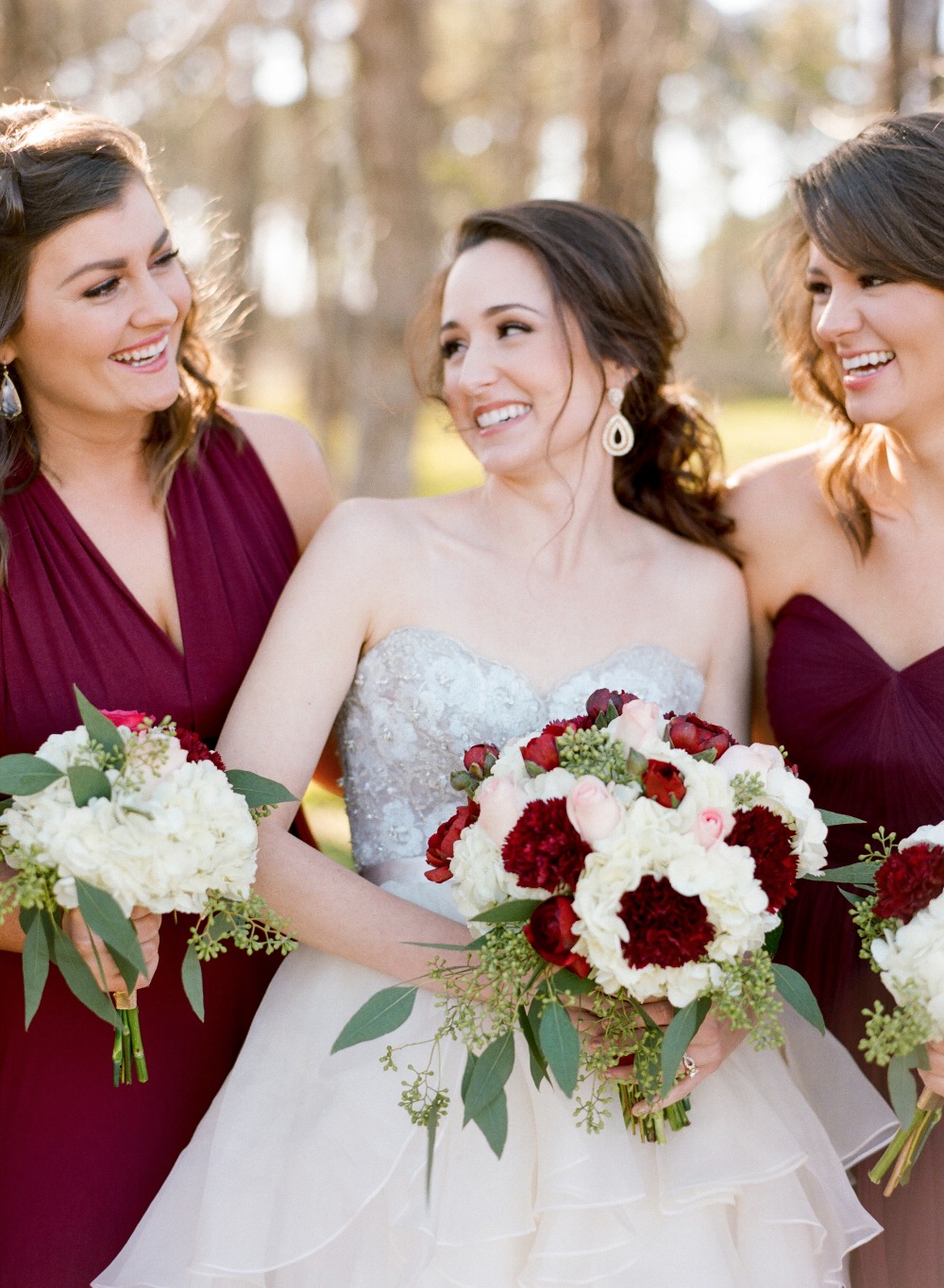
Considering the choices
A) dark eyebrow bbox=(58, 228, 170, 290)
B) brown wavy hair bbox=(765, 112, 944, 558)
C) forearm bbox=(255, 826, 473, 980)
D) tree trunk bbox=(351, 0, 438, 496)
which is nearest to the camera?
forearm bbox=(255, 826, 473, 980)

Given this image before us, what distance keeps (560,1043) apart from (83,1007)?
1362mm

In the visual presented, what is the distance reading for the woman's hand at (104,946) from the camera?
8.47 ft

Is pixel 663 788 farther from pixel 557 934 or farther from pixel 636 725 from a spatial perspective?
pixel 557 934

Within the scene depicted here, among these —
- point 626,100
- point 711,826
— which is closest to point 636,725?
point 711,826

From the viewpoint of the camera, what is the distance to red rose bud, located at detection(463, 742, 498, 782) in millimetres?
2820

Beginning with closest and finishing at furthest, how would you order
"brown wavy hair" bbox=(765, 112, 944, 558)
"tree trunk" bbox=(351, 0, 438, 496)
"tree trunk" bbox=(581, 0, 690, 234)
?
"brown wavy hair" bbox=(765, 112, 944, 558) → "tree trunk" bbox=(581, 0, 690, 234) → "tree trunk" bbox=(351, 0, 438, 496)

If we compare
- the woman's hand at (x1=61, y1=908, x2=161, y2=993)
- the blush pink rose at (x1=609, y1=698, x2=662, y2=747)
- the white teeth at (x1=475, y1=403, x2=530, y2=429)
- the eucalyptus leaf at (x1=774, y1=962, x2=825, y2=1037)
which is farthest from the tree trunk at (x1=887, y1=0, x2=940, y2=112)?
the woman's hand at (x1=61, y1=908, x2=161, y2=993)

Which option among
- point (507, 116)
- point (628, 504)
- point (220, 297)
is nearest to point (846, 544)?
point (628, 504)

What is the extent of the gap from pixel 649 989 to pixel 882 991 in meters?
1.16

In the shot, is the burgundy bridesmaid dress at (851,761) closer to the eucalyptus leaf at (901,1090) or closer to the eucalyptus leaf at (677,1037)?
the eucalyptus leaf at (901,1090)

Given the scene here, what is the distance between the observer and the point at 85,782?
2.50 meters

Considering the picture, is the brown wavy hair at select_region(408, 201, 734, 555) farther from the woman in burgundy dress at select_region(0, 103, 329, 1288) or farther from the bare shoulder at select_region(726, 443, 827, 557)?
the woman in burgundy dress at select_region(0, 103, 329, 1288)

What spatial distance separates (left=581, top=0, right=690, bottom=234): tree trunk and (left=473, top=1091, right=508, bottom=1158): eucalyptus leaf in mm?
5257

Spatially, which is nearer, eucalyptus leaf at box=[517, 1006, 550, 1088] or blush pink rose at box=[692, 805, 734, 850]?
blush pink rose at box=[692, 805, 734, 850]
